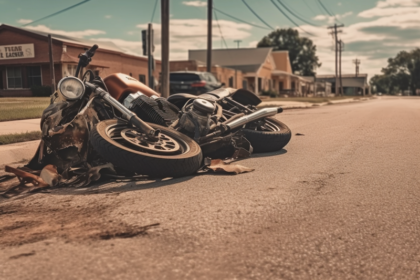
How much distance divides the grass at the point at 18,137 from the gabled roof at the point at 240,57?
47543 millimetres

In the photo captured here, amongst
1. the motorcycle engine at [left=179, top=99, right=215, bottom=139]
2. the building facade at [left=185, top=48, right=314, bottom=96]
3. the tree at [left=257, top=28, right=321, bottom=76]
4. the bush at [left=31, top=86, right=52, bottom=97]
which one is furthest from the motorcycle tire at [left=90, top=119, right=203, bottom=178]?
the tree at [left=257, top=28, right=321, bottom=76]

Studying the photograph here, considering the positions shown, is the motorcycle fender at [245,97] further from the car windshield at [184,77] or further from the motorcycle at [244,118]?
the car windshield at [184,77]

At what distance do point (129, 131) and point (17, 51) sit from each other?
866 inches

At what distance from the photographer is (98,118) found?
18.3ft

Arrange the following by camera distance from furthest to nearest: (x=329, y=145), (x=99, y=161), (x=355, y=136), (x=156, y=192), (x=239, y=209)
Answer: (x=355, y=136)
(x=329, y=145)
(x=99, y=161)
(x=156, y=192)
(x=239, y=209)

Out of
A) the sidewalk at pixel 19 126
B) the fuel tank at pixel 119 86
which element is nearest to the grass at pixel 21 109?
the sidewalk at pixel 19 126

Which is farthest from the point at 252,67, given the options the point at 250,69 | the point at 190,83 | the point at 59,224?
the point at 59,224

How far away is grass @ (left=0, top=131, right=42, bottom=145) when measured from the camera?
8.23 meters

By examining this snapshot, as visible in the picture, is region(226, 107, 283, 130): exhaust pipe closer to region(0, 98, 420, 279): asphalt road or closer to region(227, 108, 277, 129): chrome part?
region(227, 108, 277, 129): chrome part

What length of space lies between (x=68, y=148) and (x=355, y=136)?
593 centimetres

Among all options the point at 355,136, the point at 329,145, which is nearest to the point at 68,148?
the point at 329,145

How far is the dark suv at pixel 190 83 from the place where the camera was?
21.6 meters

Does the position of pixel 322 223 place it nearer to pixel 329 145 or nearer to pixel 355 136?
pixel 329 145

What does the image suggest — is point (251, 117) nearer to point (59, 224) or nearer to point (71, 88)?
point (71, 88)
